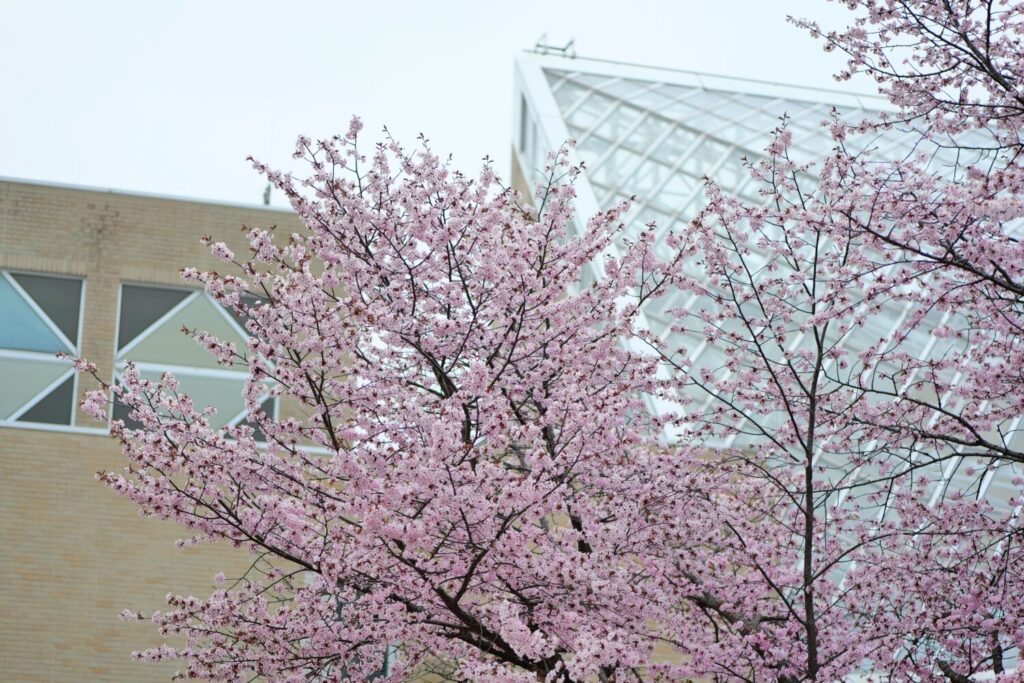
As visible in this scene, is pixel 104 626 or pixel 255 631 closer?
pixel 255 631

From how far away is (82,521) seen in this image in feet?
51.9

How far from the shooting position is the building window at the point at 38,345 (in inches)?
637

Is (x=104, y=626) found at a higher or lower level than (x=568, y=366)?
lower

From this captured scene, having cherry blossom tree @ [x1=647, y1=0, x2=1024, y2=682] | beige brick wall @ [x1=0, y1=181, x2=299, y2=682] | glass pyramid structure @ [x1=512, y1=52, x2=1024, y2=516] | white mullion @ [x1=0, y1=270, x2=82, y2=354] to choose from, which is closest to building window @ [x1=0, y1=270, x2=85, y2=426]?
white mullion @ [x1=0, y1=270, x2=82, y2=354]

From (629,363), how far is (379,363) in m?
1.81

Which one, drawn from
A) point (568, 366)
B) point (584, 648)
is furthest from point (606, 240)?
point (584, 648)

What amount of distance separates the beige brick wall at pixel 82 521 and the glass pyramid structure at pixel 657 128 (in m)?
6.96

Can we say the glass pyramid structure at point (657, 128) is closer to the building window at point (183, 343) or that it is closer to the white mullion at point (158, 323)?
the building window at point (183, 343)

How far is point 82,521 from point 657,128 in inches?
527

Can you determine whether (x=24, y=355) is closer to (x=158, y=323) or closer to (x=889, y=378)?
(x=158, y=323)

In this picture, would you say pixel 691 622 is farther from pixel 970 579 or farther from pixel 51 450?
pixel 51 450

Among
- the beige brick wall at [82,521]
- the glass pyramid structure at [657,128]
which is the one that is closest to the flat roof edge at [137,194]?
the beige brick wall at [82,521]

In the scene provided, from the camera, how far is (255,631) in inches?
322

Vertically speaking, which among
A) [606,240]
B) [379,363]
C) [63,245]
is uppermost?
[63,245]
